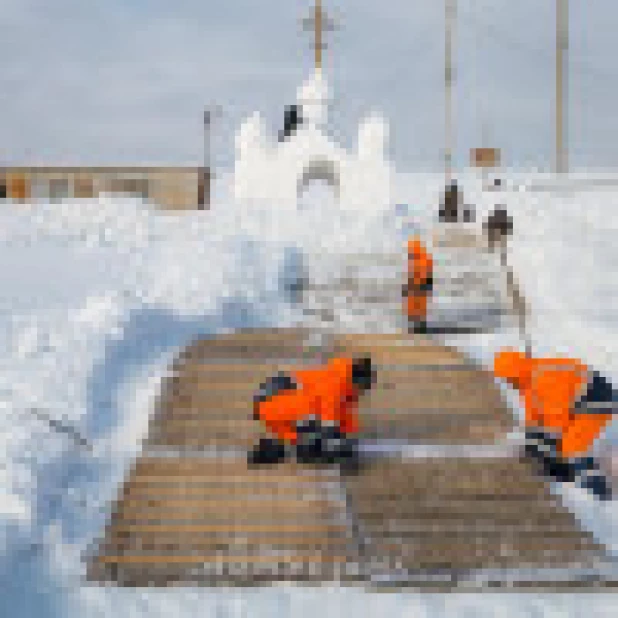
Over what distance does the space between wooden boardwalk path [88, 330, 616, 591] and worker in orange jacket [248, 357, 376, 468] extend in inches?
6.9

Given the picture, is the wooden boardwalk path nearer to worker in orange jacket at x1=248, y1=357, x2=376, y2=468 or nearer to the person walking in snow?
worker in orange jacket at x1=248, y1=357, x2=376, y2=468

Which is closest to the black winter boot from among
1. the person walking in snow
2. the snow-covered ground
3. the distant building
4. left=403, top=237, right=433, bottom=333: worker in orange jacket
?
the snow-covered ground

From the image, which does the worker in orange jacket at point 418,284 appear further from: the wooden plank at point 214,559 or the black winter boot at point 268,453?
the wooden plank at point 214,559

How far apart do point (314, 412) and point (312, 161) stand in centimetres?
2572

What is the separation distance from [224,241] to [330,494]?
14.6 m

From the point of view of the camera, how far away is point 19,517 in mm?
6652

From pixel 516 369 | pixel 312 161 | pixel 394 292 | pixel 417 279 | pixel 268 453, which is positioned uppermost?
pixel 312 161

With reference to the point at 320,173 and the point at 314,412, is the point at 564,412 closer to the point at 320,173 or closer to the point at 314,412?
the point at 314,412

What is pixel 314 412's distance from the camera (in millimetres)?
8047

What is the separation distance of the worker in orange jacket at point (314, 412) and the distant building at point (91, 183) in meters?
31.8

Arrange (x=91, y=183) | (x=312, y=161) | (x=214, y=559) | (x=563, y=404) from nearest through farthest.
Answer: (x=214, y=559) < (x=563, y=404) < (x=312, y=161) < (x=91, y=183)

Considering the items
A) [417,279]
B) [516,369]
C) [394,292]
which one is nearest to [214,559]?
[516,369]

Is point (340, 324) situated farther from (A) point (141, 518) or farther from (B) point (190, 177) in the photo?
(B) point (190, 177)

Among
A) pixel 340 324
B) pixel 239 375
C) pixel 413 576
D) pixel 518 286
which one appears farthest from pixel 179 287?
pixel 413 576
